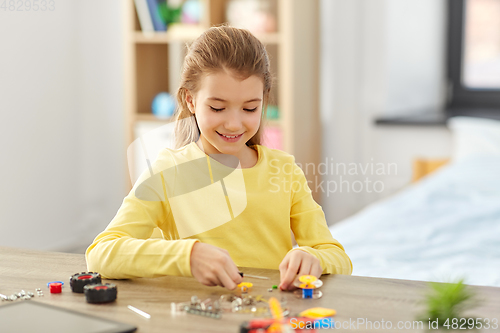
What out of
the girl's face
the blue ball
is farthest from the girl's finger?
the blue ball

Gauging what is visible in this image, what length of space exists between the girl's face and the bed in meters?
0.53

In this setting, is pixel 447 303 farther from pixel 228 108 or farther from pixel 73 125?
pixel 73 125

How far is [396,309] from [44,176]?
232 centimetres

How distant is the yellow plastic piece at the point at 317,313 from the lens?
58cm

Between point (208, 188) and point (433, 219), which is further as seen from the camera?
point (433, 219)

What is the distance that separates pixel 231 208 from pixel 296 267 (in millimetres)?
228

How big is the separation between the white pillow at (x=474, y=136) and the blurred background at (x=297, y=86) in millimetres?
90

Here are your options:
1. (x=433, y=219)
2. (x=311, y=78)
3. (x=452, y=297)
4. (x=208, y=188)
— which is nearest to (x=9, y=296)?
(x=208, y=188)

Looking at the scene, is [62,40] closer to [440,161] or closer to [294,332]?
[440,161]

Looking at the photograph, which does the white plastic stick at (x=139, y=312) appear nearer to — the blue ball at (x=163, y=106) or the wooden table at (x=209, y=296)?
the wooden table at (x=209, y=296)

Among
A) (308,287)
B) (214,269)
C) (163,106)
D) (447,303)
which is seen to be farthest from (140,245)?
(163,106)

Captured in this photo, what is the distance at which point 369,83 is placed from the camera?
2.92m

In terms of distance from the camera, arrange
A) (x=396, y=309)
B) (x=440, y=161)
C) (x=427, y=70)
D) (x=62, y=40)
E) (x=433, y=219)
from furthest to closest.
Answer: (x=427, y=70) → (x=62, y=40) → (x=440, y=161) → (x=433, y=219) → (x=396, y=309)

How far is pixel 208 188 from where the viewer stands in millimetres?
908
